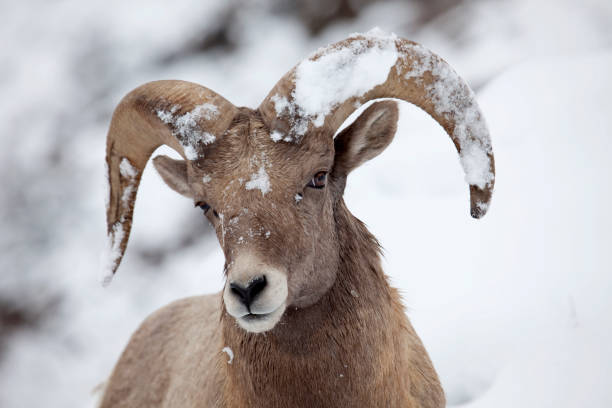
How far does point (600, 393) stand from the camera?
407cm

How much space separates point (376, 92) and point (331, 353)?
4.81ft

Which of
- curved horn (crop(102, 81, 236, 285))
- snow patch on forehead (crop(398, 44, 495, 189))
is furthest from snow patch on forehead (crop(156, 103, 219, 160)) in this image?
snow patch on forehead (crop(398, 44, 495, 189))

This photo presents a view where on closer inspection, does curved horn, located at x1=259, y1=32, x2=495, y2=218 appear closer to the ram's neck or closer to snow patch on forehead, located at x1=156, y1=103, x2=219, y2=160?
snow patch on forehead, located at x1=156, y1=103, x2=219, y2=160

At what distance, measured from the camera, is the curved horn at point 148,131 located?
9.40 feet

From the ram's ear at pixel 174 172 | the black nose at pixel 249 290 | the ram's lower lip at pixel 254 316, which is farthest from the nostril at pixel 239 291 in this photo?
the ram's ear at pixel 174 172

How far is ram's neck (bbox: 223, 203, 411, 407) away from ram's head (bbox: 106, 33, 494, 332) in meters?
0.12

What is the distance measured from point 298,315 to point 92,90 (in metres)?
12.1

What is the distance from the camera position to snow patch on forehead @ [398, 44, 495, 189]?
113 inches

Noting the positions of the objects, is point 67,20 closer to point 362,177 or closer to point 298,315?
point 362,177

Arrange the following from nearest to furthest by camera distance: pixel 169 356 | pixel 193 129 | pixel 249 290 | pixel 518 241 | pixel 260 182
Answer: pixel 249 290 < pixel 260 182 < pixel 193 129 < pixel 169 356 < pixel 518 241

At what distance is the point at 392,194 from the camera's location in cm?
777

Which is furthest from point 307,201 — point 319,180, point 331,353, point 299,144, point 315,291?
point 331,353

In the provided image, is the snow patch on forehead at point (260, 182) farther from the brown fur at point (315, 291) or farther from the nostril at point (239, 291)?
the nostril at point (239, 291)

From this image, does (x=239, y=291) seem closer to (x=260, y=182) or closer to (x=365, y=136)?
(x=260, y=182)
